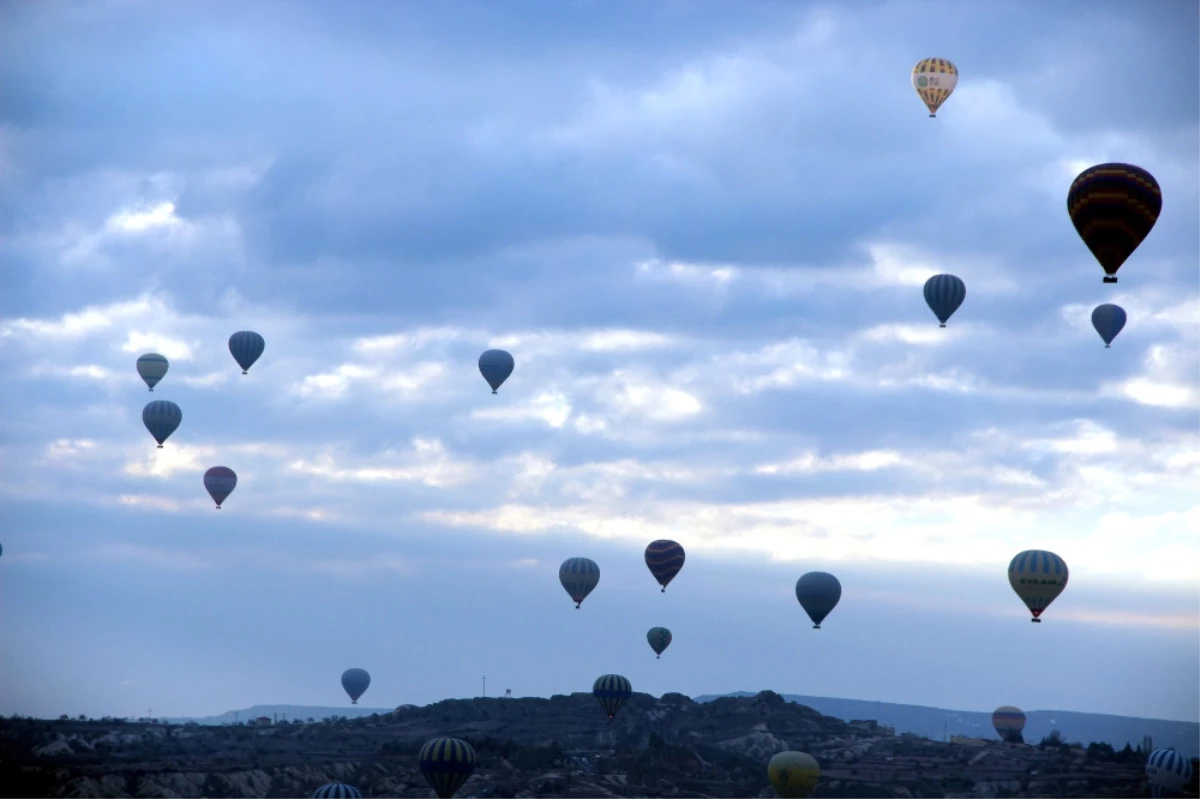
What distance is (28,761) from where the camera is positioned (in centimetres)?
10356

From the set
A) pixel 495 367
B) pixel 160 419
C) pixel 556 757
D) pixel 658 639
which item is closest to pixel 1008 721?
pixel 658 639

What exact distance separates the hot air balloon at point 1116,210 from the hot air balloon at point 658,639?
276 ft

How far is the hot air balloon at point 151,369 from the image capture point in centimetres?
12556

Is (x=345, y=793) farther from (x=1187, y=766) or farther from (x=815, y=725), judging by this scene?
(x=815, y=725)

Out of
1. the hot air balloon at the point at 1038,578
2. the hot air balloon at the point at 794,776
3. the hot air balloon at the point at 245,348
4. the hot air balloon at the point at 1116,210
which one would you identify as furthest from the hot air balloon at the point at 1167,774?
the hot air balloon at the point at 245,348

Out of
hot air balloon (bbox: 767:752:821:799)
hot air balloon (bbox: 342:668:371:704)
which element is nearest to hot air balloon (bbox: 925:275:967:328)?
hot air balloon (bbox: 767:752:821:799)

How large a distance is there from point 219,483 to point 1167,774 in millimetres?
81038

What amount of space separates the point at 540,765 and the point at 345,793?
35.7 m

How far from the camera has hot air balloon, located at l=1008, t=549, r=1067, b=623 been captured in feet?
322

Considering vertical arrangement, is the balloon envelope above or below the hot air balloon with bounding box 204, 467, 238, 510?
below

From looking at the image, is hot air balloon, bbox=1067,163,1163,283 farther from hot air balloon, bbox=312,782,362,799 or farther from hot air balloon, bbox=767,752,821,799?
hot air balloon, bbox=312,782,362,799

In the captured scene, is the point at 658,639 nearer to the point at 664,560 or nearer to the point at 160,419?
the point at 664,560

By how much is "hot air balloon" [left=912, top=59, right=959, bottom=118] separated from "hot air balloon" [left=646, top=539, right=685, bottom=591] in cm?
4615

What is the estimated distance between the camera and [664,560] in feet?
413
